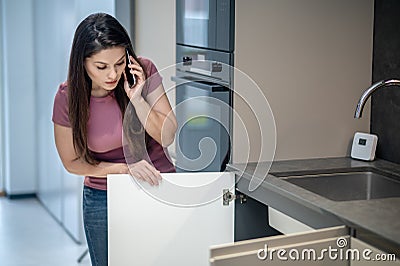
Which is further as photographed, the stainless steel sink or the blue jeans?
the blue jeans

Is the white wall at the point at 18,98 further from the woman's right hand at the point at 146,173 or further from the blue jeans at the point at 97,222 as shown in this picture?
the woman's right hand at the point at 146,173

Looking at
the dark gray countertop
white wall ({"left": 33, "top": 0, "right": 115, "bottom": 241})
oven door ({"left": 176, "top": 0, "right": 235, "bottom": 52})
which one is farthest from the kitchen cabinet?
white wall ({"left": 33, "top": 0, "right": 115, "bottom": 241})

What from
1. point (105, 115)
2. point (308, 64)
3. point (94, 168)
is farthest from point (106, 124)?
point (308, 64)

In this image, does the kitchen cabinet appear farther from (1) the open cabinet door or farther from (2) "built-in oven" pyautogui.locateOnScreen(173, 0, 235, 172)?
(2) "built-in oven" pyautogui.locateOnScreen(173, 0, 235, 172)

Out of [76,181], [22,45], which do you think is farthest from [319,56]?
[22,45]

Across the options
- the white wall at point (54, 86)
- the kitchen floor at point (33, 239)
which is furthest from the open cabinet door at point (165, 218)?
the kitchen floor at point (33, 239)

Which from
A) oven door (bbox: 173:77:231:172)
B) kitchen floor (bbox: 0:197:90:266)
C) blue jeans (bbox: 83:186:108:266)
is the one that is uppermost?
oven door (bbox: 173:77:231:172)

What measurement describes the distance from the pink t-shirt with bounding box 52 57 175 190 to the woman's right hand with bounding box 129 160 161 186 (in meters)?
0.17

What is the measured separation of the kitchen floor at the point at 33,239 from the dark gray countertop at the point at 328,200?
6.10 feet

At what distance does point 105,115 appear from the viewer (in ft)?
8.15

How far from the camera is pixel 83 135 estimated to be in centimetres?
242

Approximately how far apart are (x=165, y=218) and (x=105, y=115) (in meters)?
0.43

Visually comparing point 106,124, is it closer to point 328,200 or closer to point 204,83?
point 204,83

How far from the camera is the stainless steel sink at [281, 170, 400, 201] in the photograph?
2.38m
